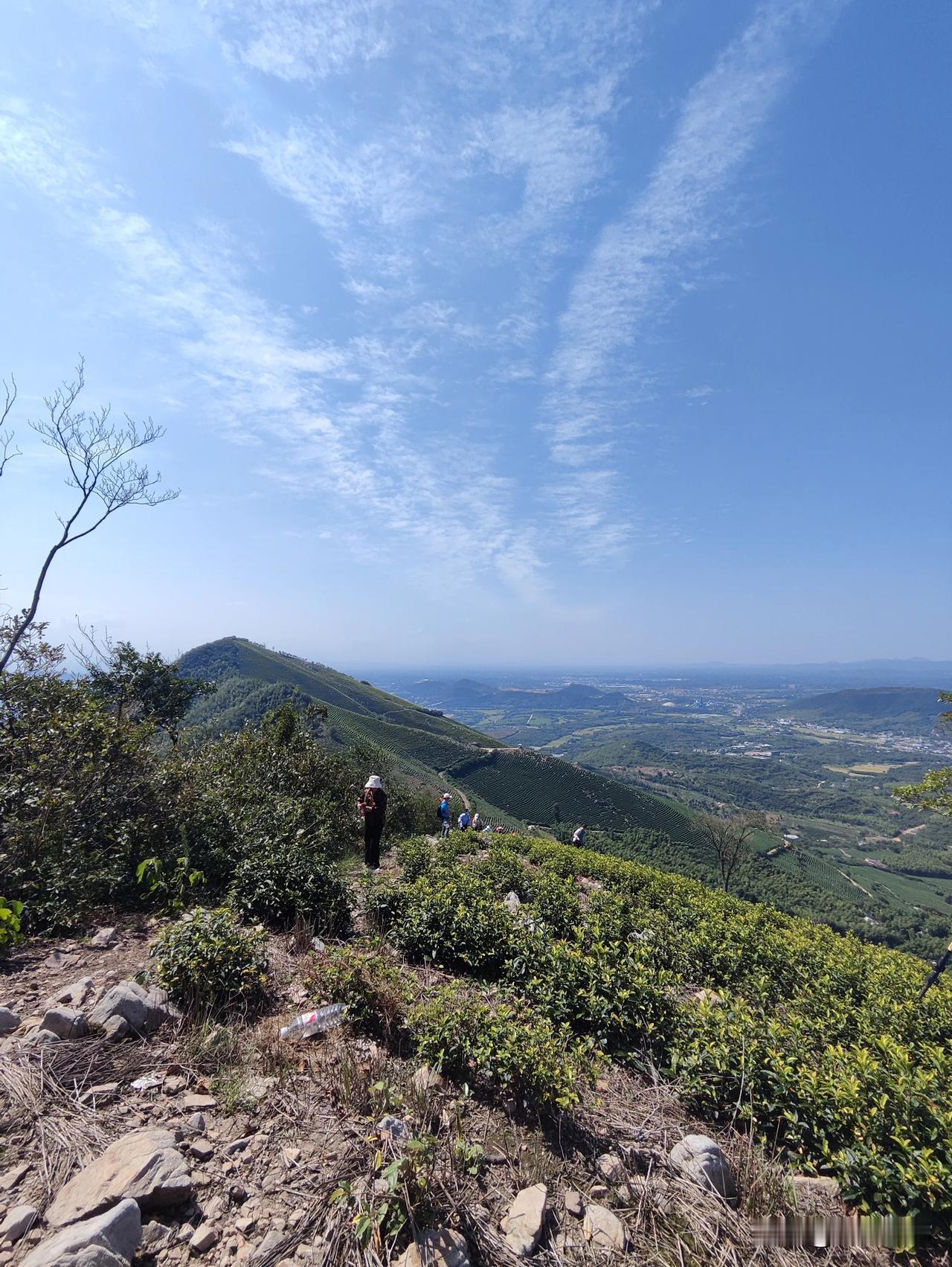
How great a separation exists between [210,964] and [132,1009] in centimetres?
68

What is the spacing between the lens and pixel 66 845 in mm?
7125

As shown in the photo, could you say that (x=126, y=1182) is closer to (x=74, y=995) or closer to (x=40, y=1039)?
(x=40, y=1039)

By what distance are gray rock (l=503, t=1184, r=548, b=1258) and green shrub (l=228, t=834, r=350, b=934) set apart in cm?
453

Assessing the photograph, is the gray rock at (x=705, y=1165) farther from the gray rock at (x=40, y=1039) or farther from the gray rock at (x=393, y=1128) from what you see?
the gray rock at (x=40, y=1039)

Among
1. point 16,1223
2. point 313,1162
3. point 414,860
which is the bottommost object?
point 414,860

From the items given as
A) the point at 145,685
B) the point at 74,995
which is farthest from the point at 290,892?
the point at 145,685

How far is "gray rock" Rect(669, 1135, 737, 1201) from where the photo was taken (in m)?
3.57

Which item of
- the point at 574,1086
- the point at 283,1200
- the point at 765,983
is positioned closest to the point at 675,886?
the point at 765,983

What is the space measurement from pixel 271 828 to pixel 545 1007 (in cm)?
601

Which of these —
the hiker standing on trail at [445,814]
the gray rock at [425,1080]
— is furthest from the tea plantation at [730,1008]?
the hiker standing on trail at [445,814]

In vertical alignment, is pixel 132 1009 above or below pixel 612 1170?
above

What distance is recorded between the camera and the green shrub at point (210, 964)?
191 inches

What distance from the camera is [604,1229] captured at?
3195 mm

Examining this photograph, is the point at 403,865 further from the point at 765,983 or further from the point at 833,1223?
the point at 833,1223
